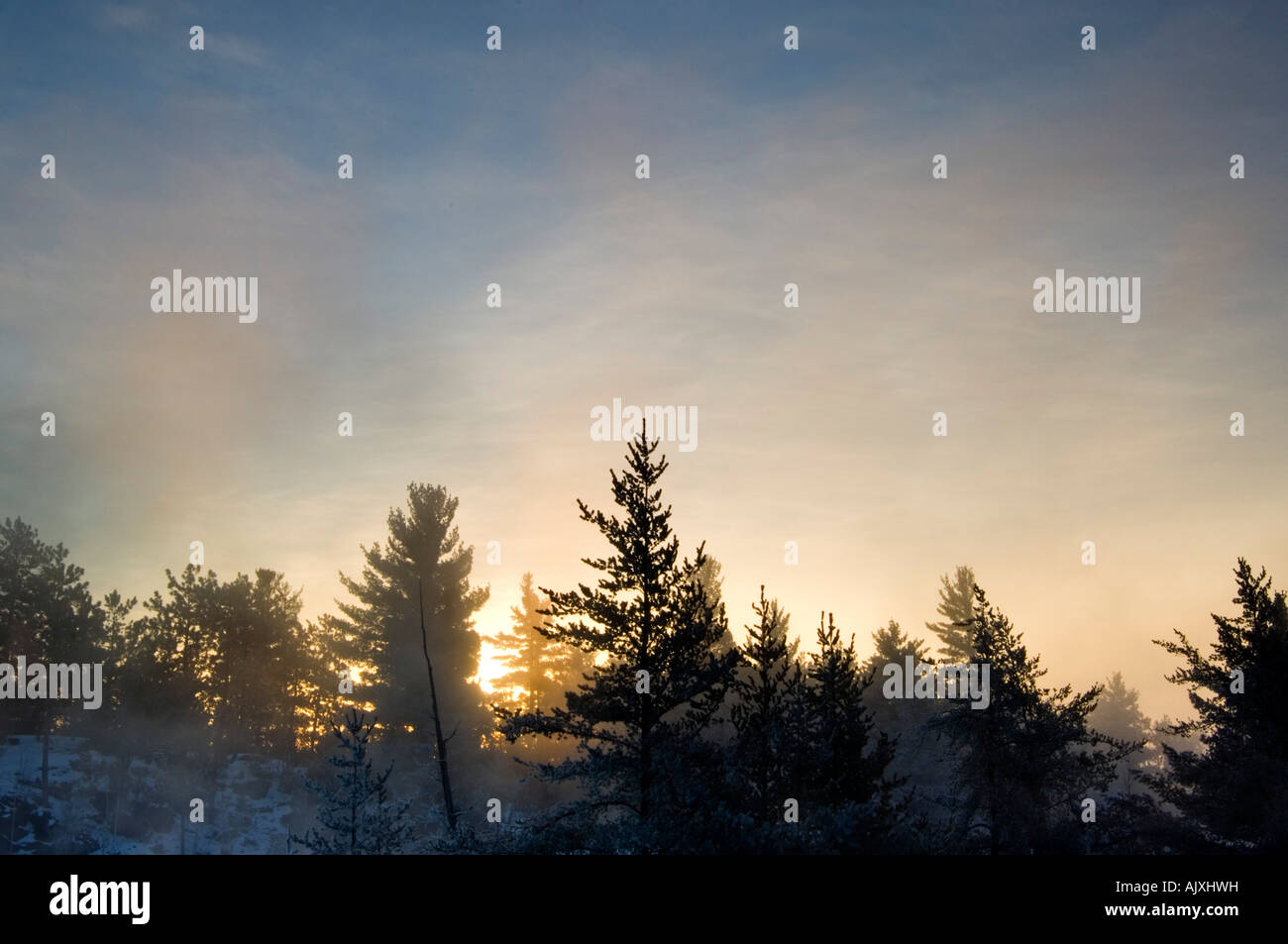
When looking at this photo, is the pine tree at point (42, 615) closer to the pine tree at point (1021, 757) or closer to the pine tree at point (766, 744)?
the pine tree at point (766, 744)

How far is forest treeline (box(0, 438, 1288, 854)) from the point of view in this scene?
2495cm

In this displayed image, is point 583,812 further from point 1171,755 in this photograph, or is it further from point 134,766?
point 134,766

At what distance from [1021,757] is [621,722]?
47.5ft

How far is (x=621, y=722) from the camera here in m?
30.8

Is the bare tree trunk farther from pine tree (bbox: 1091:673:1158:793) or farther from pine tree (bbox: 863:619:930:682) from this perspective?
pine tree (bbox: 1091:673:1158:793)

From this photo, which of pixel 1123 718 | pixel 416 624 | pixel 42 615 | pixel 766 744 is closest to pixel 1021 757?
pixel 766 744

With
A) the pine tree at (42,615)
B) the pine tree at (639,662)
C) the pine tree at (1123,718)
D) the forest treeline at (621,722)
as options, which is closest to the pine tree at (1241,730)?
the forest treeline at (621,722)

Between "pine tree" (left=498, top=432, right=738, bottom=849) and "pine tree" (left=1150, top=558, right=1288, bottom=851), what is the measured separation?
65.5 ft

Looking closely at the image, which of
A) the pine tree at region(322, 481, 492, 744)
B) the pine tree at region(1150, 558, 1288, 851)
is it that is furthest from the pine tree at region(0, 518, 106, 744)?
the pine tree at region(1150, 558, 1288, 851)

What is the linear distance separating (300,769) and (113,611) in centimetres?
1606

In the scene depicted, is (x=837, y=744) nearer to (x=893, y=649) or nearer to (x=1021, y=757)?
(x=1021, y=757)

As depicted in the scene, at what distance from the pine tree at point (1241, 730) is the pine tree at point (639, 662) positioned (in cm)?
1998

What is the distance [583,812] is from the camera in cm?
2466
